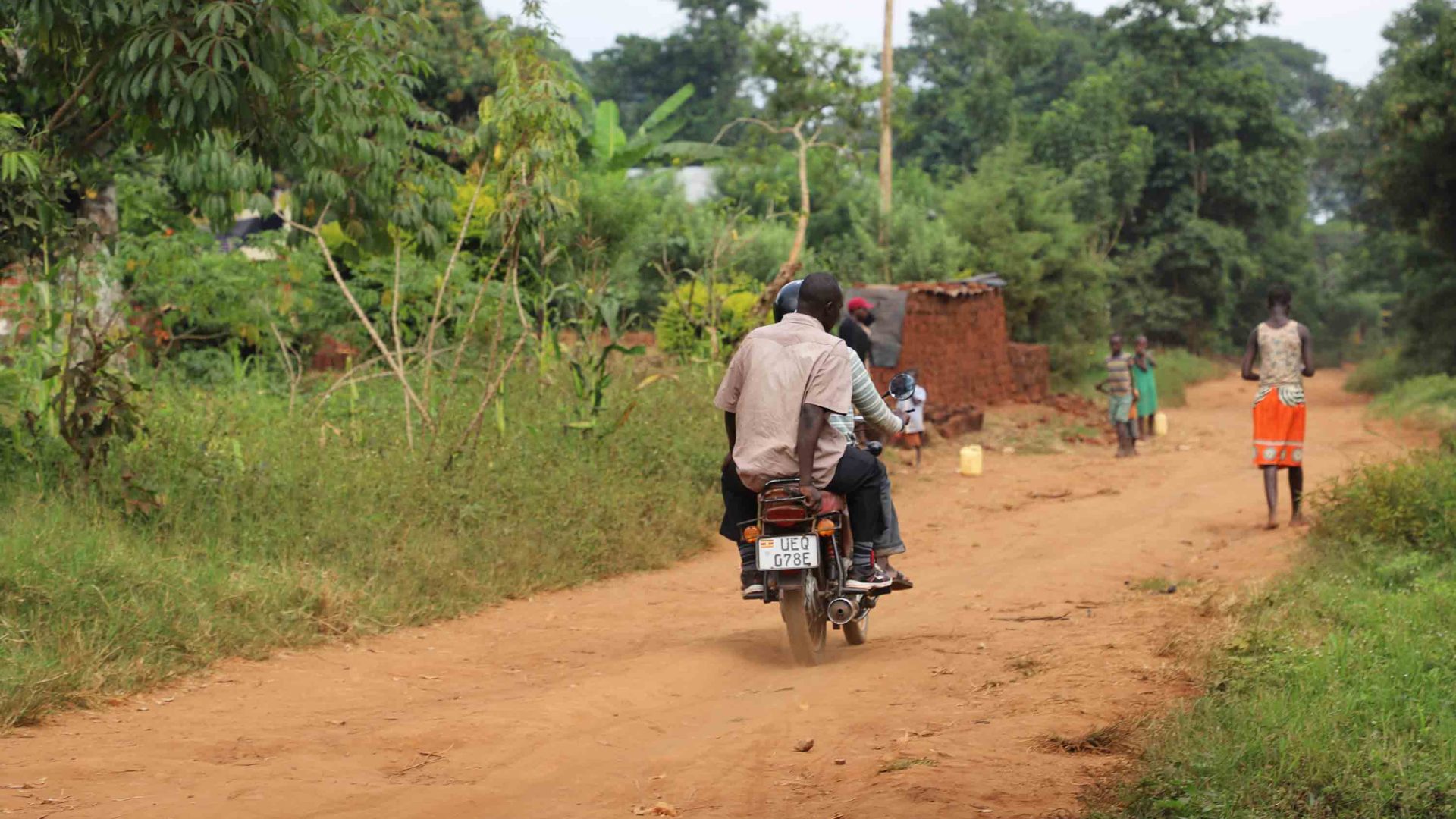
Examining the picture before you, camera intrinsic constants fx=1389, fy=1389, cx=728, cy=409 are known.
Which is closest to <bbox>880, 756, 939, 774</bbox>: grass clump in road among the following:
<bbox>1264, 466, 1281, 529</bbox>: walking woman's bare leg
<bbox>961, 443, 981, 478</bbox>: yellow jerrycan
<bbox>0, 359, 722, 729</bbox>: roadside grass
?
<bbox>0, 359, 722, 729</bbox>: roadside grass

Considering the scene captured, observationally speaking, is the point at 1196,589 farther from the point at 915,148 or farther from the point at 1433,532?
the point at 915,148

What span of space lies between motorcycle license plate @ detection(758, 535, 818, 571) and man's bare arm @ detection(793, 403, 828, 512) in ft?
0.52

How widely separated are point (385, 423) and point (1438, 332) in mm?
24381

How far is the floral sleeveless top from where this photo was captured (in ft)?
34.2

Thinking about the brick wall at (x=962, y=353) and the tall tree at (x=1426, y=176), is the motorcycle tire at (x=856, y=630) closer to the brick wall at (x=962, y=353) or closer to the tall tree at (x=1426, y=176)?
the brick wall at (x=962, y=353)

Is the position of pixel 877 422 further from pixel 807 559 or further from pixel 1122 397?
pixel 1122 397

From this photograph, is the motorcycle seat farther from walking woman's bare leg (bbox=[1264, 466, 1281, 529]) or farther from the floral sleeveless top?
walking woman's bare leg (bbox=[1264, 466, 1281, 529])

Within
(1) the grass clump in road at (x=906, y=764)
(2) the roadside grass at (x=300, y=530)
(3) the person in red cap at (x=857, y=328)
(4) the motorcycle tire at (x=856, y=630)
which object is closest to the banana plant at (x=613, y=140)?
(3) the person in red cap at (x=857, y=328)

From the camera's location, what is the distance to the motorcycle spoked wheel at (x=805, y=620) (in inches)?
247

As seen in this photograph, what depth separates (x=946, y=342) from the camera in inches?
745

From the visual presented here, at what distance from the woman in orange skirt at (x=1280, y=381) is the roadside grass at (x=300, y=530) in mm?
4298

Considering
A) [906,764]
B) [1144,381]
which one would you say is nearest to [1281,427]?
[906,764]

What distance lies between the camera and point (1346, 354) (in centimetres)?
4741

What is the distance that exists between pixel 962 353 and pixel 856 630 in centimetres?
1289
